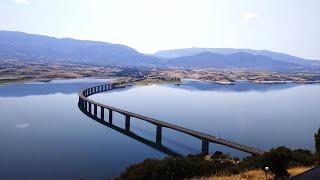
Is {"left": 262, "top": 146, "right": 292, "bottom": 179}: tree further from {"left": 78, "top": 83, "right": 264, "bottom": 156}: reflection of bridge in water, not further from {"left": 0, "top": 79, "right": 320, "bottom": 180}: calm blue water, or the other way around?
{"left": 0, "top": 79, "right": 320, "bottom": 180}: calm blue water

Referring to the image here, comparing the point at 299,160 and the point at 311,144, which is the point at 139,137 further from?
the point at 299,160

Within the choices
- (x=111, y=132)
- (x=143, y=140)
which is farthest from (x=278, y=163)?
(x=111, y=132)

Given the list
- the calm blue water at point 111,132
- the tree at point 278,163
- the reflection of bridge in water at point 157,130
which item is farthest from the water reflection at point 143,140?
the tree at point 278,163

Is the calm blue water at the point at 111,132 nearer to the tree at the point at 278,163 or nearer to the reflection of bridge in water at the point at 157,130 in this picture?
the reflection of bridge in water at the point at 157,130

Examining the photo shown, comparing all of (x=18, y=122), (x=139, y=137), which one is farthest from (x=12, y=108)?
(x=139, y=137)

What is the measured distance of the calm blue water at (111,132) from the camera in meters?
48.2

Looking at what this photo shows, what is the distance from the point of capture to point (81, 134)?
69.1m

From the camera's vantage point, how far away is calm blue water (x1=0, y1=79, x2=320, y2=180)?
48156 mm

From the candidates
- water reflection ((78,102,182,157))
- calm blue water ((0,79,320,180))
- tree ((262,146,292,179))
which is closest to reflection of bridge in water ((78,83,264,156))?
water reflection ((78,102,182,157))

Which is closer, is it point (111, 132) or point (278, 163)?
point (278, 163)

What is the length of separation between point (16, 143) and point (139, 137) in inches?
878

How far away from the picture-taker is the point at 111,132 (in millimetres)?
75062

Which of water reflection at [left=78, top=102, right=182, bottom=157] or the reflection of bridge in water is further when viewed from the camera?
water reflection at [left=78, top=102, right=182, bottom=157]

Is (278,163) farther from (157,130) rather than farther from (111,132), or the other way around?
(111,132)
